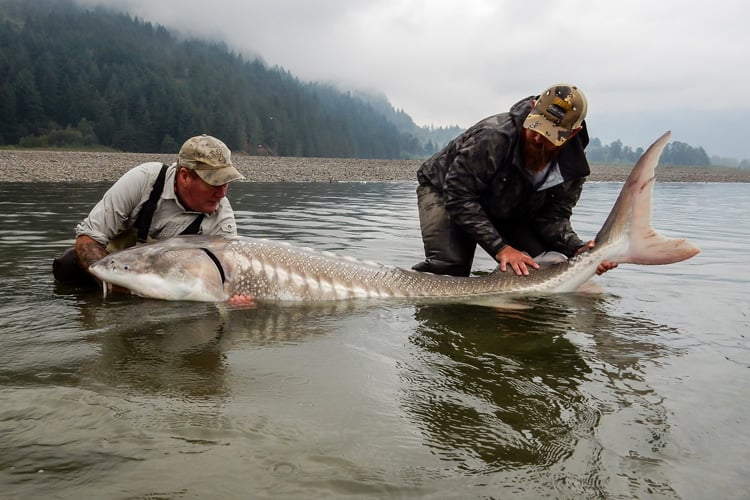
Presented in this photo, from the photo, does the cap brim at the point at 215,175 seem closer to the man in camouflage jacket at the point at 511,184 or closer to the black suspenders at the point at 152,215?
the black suspenders at the point at 152,215

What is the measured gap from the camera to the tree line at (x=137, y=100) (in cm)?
7656

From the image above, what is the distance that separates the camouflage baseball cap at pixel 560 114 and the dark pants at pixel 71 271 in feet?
12.0

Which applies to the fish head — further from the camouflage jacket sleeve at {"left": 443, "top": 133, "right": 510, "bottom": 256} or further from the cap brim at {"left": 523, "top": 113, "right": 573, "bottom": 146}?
the cap brim at {"left": 523, "top": 113, "right": 573, "bottom": 146}

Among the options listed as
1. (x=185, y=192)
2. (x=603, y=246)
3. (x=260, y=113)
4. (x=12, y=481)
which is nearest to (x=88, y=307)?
(x=185, y=192)

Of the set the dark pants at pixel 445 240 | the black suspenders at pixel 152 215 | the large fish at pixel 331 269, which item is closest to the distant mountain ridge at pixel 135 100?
the black suspenders at pixel 152 215

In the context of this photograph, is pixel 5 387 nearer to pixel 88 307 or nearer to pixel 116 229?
pixel 88 307

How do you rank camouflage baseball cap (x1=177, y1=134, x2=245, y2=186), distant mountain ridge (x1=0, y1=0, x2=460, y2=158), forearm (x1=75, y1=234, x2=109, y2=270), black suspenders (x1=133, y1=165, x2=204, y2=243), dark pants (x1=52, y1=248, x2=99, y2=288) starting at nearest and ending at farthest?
camouflage baseball cap (x1=177, y1=134, x2=245, y2=186)
forearm (x1=75, y1=234, x2=109, y2=270)
black suspenders (x1=133, y1=165, x2=204, y2=243)
dark pants (x1=52, y1=248, x2=99, y2=288)
distant mountain ridge (x1=0, y1=0, x2=460, y2=158)

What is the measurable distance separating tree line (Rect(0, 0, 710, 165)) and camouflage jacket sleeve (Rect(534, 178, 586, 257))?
3057 inches

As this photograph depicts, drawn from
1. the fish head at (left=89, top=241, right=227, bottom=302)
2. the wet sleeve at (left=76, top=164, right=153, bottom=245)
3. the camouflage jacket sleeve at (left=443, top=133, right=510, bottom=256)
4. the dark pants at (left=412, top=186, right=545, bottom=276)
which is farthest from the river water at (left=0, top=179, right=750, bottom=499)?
the dark pants at (left=412, top=186, right=545, bottom=276)

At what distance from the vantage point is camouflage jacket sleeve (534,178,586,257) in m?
5.23

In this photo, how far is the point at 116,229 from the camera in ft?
14.7

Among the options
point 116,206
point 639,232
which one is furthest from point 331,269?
point 639,232

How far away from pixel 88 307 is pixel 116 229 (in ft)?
2.26

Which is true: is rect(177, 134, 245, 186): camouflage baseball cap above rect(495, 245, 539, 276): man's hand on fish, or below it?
above
